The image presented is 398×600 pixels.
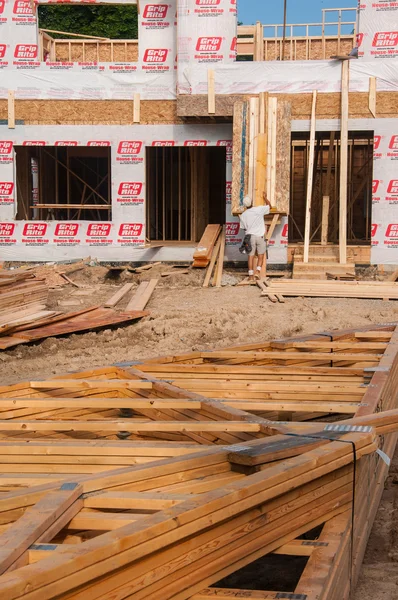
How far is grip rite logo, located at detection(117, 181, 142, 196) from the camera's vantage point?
18.1m

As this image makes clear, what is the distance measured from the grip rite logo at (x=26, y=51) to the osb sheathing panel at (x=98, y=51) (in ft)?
4.84

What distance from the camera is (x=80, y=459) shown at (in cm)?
416

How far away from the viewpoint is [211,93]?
17328 mm

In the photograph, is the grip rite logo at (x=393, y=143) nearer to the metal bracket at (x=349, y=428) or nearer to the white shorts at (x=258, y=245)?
the white shorts at (x=258, y=245)

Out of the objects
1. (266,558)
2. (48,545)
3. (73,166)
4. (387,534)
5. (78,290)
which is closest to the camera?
(48,545)

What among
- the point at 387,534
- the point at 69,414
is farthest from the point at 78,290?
the point at 387,534

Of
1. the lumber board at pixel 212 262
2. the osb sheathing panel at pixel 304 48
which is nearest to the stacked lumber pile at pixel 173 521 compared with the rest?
the lumber board at pixel 212 262

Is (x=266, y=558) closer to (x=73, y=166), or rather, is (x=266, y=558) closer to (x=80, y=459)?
(x=80, y=459)

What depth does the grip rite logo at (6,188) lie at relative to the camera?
18281mm

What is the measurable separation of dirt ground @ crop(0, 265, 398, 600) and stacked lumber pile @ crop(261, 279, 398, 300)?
210 millimetres

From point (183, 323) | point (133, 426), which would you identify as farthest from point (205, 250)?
point (133, 426)

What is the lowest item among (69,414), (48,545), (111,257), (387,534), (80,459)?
(111,257)

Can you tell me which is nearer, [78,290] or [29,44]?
[78,290]

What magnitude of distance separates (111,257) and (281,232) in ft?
13.1
